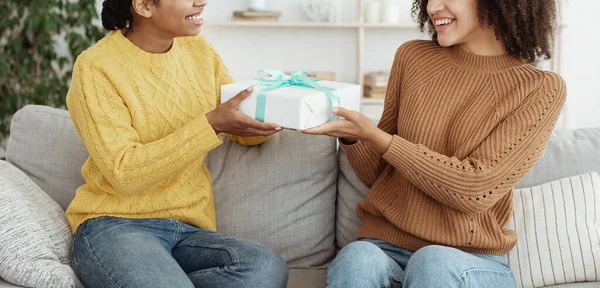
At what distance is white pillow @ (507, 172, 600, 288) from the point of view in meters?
1.86

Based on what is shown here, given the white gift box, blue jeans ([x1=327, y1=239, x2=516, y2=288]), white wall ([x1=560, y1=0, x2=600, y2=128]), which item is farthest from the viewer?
white wall ([x1=560, y1=0, x2=600, y2=128])

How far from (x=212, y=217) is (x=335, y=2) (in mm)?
3026

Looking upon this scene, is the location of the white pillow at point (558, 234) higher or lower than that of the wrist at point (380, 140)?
lower

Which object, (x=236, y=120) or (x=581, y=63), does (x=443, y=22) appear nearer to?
(x=236, y=120)

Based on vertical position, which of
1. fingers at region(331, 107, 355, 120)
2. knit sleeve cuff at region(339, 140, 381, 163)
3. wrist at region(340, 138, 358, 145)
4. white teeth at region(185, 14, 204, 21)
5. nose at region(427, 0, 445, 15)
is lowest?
knit sleeve cuff at region(339, 140, 381, 163)

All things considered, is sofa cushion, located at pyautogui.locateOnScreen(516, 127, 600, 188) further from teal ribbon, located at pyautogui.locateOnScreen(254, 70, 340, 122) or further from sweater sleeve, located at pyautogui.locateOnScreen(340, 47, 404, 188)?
teal ribbon, located at pyautogui.locateOnScreen(254, 70, 340, 122)

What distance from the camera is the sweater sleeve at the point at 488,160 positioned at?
→ 1.67 metres

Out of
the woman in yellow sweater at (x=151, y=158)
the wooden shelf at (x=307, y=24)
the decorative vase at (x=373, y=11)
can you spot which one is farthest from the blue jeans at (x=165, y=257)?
the decorative vase at (x=373, y=11)

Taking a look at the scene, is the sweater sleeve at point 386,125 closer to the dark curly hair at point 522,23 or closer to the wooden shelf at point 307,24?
the dark curly hair at point 522,23

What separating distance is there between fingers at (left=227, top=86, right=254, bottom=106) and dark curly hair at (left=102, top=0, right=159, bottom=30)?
1.31 ft

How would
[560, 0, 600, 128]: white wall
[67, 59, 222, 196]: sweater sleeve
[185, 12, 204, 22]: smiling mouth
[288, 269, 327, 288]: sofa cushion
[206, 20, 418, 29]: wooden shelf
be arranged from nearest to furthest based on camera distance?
[67, 59, 222, 196]: sweater sleeve, [185, 12, 204, 22]: smiling mouth, [288, 269, 327, 288]: sofa cushion, [206, 20, 418, 29]: wooden shelf, [560, 0, 600, 128]: white wall

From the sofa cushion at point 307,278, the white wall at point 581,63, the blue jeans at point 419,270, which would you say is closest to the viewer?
the blue jeans at point 419,270

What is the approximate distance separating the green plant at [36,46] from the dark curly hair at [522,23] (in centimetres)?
278

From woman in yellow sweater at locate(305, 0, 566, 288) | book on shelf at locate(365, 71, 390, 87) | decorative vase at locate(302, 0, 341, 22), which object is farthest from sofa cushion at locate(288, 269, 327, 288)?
decorative vase at locate(302, 0, 341, 22)
